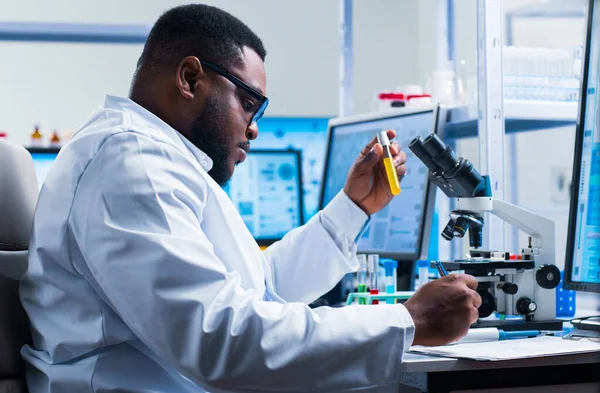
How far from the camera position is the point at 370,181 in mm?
1726

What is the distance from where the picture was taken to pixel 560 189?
15.6ft

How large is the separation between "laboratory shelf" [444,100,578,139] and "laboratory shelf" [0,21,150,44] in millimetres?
1529

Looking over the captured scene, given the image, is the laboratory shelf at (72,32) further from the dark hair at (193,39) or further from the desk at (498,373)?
the desk at (498,373)

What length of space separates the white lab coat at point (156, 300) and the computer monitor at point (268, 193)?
1676mm

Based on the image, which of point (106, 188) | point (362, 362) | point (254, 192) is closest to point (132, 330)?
point (106, 188)

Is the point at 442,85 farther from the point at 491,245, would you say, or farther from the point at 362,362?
the point at 362,362

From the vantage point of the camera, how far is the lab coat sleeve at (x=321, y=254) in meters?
1.73

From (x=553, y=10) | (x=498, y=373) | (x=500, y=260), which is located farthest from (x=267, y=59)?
(x=498, y=373)

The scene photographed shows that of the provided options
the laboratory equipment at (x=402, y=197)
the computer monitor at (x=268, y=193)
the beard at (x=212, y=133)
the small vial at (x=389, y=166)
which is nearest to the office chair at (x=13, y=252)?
the beard at (x=212, y=133)

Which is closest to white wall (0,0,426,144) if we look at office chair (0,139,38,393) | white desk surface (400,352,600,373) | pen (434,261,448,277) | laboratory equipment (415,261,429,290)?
laboratory equipment (415,261,429,290)

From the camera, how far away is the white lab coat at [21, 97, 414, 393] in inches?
41.1

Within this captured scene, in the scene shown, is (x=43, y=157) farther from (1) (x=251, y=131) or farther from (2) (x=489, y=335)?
(2) (x=489, y=335)

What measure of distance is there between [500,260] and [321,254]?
432 millimetres

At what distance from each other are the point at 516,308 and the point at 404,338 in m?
0.46
